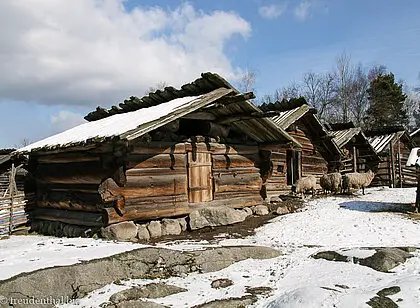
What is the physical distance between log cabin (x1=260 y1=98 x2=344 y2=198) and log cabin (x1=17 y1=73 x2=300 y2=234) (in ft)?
12.1

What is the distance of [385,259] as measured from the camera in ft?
24.1

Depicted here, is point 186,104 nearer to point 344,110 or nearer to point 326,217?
point 326,217

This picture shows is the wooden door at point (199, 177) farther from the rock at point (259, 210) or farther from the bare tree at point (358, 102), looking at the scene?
the bare tree at point (358, 102)

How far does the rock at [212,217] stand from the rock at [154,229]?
118cm

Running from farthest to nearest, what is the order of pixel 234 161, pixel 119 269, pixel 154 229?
pixel 234 161 < pixel 154 229 < pixel 119 269

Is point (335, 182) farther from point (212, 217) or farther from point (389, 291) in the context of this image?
point (389, 291)

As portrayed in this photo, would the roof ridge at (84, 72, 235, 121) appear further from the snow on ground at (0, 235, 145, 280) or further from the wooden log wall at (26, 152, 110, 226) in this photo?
the snow on ground at (0, 235, 145, 280)

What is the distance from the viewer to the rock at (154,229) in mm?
11477

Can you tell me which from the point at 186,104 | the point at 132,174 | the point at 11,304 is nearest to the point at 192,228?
the point at 132,174

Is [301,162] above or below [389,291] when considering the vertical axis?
above

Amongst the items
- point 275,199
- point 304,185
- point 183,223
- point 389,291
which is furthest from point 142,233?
point 304,185

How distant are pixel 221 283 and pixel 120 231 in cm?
469

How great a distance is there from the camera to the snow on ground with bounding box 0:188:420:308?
582cm

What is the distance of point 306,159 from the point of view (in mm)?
22250
